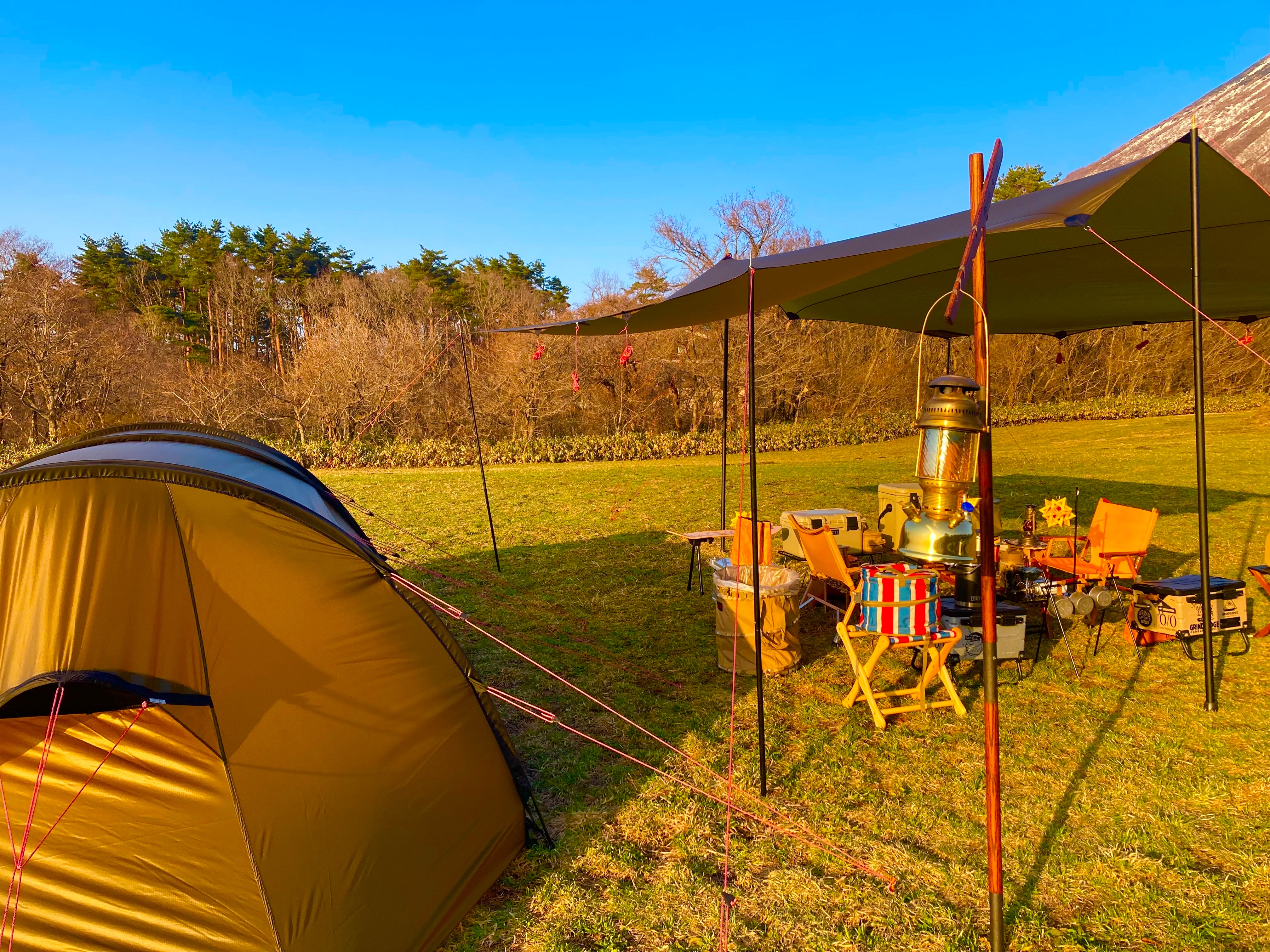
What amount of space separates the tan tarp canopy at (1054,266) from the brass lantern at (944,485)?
1.45 metres

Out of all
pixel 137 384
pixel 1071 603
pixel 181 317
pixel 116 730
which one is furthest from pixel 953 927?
pixel 181 317

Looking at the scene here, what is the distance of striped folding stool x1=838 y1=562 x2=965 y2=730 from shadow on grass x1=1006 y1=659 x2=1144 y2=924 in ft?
2.01

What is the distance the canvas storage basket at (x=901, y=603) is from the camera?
3875 mm

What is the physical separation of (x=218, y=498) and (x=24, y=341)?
18989mm

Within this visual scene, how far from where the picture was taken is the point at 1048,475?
12.9 metres

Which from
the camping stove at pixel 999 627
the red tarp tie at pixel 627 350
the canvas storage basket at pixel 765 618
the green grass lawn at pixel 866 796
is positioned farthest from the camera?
the red tarp tie at pixel 627 350

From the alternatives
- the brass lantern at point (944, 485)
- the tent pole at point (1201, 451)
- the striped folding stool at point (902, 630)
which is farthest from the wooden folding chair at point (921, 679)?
the brass lantern at point (944, 485)

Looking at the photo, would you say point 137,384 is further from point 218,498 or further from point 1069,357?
point 1069,357

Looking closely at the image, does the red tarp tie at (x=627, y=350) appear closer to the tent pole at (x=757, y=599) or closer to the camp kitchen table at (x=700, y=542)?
the camp kitchen table at (x=700, y=542)

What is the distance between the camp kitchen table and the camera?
20.3 ft

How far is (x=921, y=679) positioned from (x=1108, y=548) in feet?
7.42

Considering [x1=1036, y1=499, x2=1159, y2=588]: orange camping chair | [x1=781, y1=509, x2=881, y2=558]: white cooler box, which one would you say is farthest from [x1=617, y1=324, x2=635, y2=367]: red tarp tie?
[x1=1036, y1=499, x2=1159, y2=588]: orange camping chair

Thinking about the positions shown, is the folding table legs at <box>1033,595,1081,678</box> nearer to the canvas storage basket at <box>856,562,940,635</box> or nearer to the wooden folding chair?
the wooden folding chair

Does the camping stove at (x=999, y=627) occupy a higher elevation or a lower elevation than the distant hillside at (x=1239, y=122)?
lower
